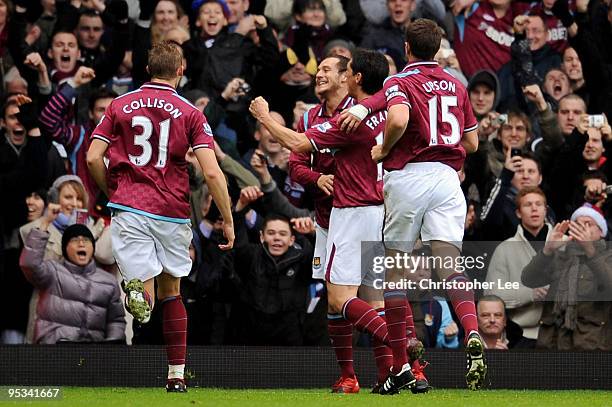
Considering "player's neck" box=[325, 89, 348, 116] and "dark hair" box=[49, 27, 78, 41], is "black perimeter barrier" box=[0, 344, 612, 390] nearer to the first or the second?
"player's neck" box=[325, 89, 348, 116]

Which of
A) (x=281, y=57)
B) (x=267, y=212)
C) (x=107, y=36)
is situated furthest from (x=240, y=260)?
(x=107, y=36)

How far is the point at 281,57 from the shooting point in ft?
43.3

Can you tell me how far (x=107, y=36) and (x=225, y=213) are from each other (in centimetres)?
549

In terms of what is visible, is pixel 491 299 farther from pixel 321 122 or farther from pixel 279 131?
pixel 279 131

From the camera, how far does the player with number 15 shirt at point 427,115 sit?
28.0ft

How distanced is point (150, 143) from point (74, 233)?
3035mm

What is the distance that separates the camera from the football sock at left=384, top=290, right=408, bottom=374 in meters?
8.53

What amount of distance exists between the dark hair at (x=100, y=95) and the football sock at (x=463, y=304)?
5390 millimetres

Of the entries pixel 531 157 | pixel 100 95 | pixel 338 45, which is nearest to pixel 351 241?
pixel 531 157

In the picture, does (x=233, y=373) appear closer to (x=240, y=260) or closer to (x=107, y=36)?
(x=240, y=260)

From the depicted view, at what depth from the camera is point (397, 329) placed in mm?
8562

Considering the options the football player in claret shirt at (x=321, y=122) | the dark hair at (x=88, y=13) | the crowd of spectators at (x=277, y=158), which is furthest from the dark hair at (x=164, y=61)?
the dark hair at (x=88, y=13)

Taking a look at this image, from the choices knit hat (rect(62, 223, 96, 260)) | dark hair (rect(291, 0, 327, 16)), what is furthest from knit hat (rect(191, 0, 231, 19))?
knit hat (rect(62, 223, 96, 260))

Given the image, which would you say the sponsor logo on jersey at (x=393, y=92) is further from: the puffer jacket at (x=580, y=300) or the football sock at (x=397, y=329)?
the puffer jacket at (x=580, y=300)
